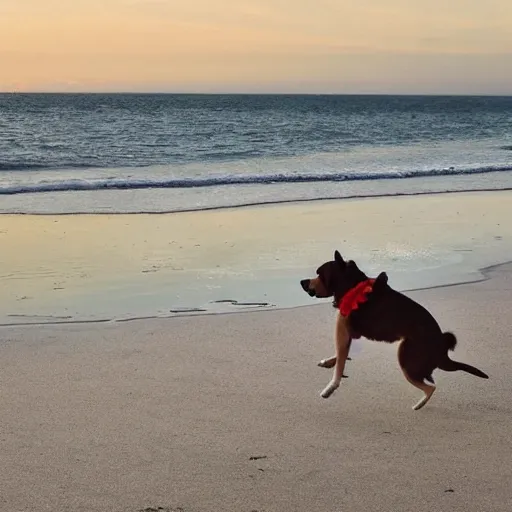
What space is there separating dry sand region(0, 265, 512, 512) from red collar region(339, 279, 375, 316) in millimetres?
584

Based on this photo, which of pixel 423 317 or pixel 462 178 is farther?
pixel 462 178

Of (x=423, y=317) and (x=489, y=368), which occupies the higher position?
(x=423, y=317)

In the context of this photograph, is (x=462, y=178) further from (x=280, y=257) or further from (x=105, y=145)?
(x=105, y=145)

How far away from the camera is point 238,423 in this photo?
4090 mm

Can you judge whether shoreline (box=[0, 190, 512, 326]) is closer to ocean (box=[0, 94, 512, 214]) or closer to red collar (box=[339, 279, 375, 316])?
ocean (box=[0, 94, 512, 214])

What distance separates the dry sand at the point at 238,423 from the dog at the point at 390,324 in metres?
0.31

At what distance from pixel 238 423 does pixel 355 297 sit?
884 millimetres

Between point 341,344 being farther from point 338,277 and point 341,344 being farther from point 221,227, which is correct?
point 221,227

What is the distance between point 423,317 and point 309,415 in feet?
2.60

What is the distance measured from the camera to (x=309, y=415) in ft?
13.9

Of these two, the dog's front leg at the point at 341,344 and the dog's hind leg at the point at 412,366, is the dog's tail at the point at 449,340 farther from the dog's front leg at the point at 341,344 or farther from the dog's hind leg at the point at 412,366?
the dog's front leg at the point at 341,344

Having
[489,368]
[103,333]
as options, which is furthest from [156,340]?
[489,368]

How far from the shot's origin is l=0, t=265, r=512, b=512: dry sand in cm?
338

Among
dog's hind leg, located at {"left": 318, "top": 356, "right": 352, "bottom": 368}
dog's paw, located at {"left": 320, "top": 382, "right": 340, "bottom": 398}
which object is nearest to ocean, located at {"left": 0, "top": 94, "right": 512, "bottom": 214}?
dog's hind leg, located at {"left": 318, "top": 356, "right": 352, "bottom": 368}
